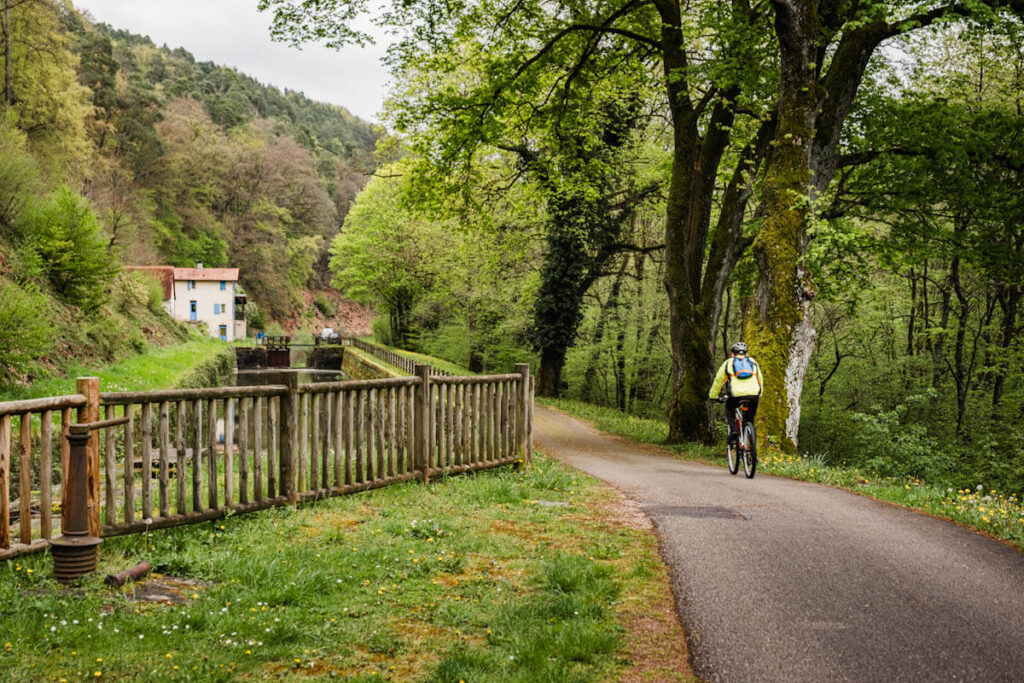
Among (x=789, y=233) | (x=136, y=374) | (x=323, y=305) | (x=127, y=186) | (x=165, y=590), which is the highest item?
(x=127, y=186)

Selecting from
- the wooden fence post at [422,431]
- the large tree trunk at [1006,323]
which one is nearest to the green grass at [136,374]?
the wooden fence post at [422,431]

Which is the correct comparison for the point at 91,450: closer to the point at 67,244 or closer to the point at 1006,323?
the point at 67,244

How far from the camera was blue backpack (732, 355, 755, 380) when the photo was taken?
10.5 meters

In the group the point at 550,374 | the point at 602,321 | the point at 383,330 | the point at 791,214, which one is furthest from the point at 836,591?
the point at 383,330

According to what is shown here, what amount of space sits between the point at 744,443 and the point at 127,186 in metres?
67.4

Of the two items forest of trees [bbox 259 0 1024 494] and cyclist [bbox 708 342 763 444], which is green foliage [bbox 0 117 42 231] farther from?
cyclist [bbox 708 342 763 444]

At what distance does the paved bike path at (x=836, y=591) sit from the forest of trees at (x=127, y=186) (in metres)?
14.7

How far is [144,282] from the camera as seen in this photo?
39.3 metres

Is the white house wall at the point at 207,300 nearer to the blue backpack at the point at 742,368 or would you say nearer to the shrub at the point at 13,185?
the shrub at the point at 13,185

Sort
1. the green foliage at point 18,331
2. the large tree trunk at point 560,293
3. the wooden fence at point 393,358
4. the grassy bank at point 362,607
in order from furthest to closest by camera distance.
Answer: the wooden fence at point 393,358, the large tree trunk at point 560,293, the green foliage at point 18,331, the grassy bank at point 362,607

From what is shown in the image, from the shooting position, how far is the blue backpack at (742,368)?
10.5 metres

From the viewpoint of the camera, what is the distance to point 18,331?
14.8 meters

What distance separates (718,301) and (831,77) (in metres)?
5.39

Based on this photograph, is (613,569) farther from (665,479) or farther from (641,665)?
(665,479)
